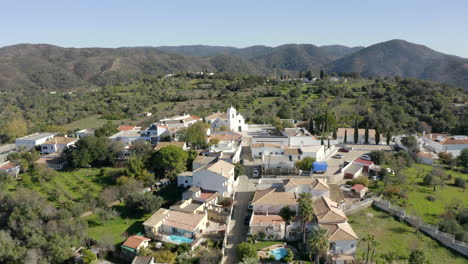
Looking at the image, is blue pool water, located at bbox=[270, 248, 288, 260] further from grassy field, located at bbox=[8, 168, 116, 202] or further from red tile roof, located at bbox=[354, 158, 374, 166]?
A: grassy field, located at bbox=[8, 168, 116, 202]

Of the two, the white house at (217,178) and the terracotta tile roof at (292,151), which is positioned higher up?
the terracotta tile roof at (292,151)

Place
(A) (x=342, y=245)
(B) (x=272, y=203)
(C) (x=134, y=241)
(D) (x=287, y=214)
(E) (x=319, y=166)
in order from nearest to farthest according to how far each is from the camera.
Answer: (A) (x=342, y=245) → (C) (x=134, y=241) → (D) (x=287, y=214) → (B) (x=272, y=203) → (E) (x=319, y=166)

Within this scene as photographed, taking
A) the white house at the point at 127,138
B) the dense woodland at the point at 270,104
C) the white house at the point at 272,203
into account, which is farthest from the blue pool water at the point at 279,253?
the dense woodland at the point at 270,104

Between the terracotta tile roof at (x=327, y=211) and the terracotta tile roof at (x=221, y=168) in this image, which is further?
the terracotta tile roof at (x=221, y=168)

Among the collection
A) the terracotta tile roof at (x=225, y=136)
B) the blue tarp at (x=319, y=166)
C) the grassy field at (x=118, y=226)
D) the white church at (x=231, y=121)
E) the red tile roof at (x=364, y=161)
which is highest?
the white church at (x=231, y=121)

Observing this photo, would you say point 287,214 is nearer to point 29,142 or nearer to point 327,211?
point 327,211

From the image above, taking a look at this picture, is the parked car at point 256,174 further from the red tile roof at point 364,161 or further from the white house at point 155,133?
the white house at point 155,133

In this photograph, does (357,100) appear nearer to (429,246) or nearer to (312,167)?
(312,167)

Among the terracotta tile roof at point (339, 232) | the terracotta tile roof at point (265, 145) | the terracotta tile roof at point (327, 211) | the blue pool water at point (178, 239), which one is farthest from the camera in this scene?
the terracotta tile roof at point (265, 145)

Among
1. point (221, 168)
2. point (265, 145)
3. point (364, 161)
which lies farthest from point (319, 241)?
point (364, 161)
